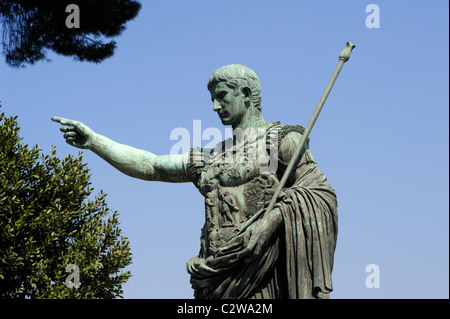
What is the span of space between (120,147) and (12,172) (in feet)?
13.1

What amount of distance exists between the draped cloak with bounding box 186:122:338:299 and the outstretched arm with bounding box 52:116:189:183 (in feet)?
3.29

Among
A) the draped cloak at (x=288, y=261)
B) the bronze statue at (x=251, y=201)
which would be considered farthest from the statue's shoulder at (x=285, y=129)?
the draped cloak at (x=288, y=261)

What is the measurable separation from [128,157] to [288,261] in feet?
6.40

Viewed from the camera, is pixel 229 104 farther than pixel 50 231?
No

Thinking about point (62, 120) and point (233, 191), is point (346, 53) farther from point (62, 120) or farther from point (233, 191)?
point (62, 120)

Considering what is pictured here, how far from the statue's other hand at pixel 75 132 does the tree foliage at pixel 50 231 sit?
3576 millimetres

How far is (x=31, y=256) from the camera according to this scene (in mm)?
11086

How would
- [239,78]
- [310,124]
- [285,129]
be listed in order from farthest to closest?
[239,78], [285,129], [310,124]

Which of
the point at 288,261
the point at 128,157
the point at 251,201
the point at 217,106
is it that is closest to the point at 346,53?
the point at 217,106

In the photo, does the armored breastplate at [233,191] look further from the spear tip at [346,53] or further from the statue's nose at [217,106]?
the spear tip at [346,53]

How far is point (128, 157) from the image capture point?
25.5ft

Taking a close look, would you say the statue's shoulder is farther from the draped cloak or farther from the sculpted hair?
the draped cloak
